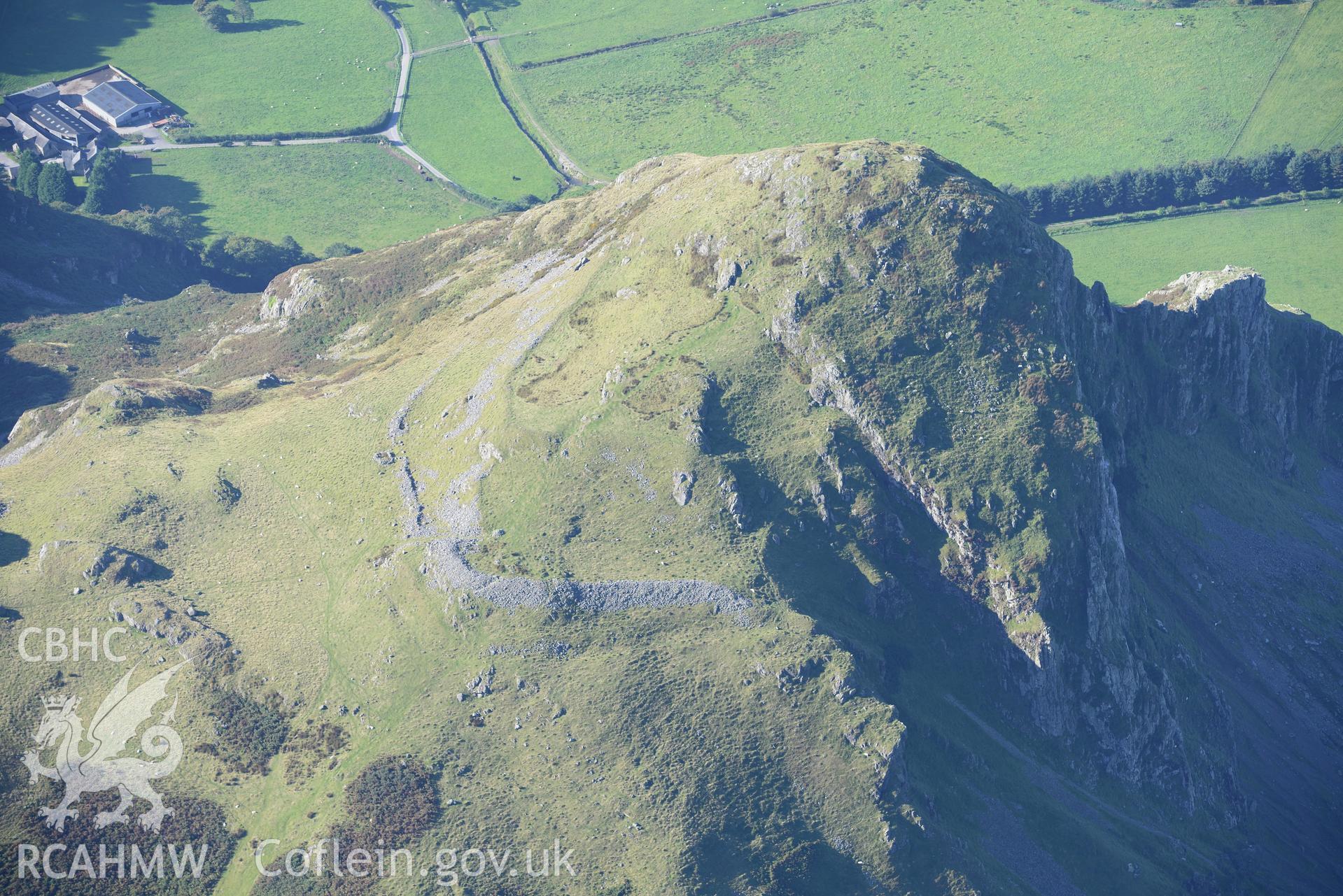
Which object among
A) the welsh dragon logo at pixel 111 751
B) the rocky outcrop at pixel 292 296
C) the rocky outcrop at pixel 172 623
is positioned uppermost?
the rocky outcrop at pixel 292 296

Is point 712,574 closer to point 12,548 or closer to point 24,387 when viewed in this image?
point 12,548

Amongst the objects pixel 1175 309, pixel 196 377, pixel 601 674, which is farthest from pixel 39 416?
pixel 1175 309

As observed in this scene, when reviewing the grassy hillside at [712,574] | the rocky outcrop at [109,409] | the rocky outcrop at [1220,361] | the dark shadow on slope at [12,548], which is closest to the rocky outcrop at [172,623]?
the grassy hillside at [712,574]

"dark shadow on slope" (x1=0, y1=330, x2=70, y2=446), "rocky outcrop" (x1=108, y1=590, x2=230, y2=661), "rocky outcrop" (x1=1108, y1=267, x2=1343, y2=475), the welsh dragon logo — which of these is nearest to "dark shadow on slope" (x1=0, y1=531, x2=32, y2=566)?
"rocky outcrop" (x1=108, y1=590, x2=230, y2=661)

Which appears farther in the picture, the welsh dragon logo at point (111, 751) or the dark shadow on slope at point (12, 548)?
the dark shadow on slope at point (12, 548)

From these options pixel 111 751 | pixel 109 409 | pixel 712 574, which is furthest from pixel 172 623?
pixel 712 574

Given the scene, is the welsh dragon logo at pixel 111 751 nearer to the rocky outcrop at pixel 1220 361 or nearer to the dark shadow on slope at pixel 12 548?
the dark shadow on slope at pixel 12 548

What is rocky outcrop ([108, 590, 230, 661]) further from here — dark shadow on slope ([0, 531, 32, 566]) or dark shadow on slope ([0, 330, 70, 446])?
dark shadow on slope ([0, 330, 70, 446])

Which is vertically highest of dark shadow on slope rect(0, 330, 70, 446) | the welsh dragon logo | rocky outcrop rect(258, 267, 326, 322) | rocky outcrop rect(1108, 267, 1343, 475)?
rocky outcrop rect(1108, 267, 1343, 475)

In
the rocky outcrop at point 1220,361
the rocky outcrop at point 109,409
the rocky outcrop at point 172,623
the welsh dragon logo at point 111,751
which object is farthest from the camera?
the rocky outcrop at point 1220,361

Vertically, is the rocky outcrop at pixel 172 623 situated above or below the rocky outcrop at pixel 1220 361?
below
